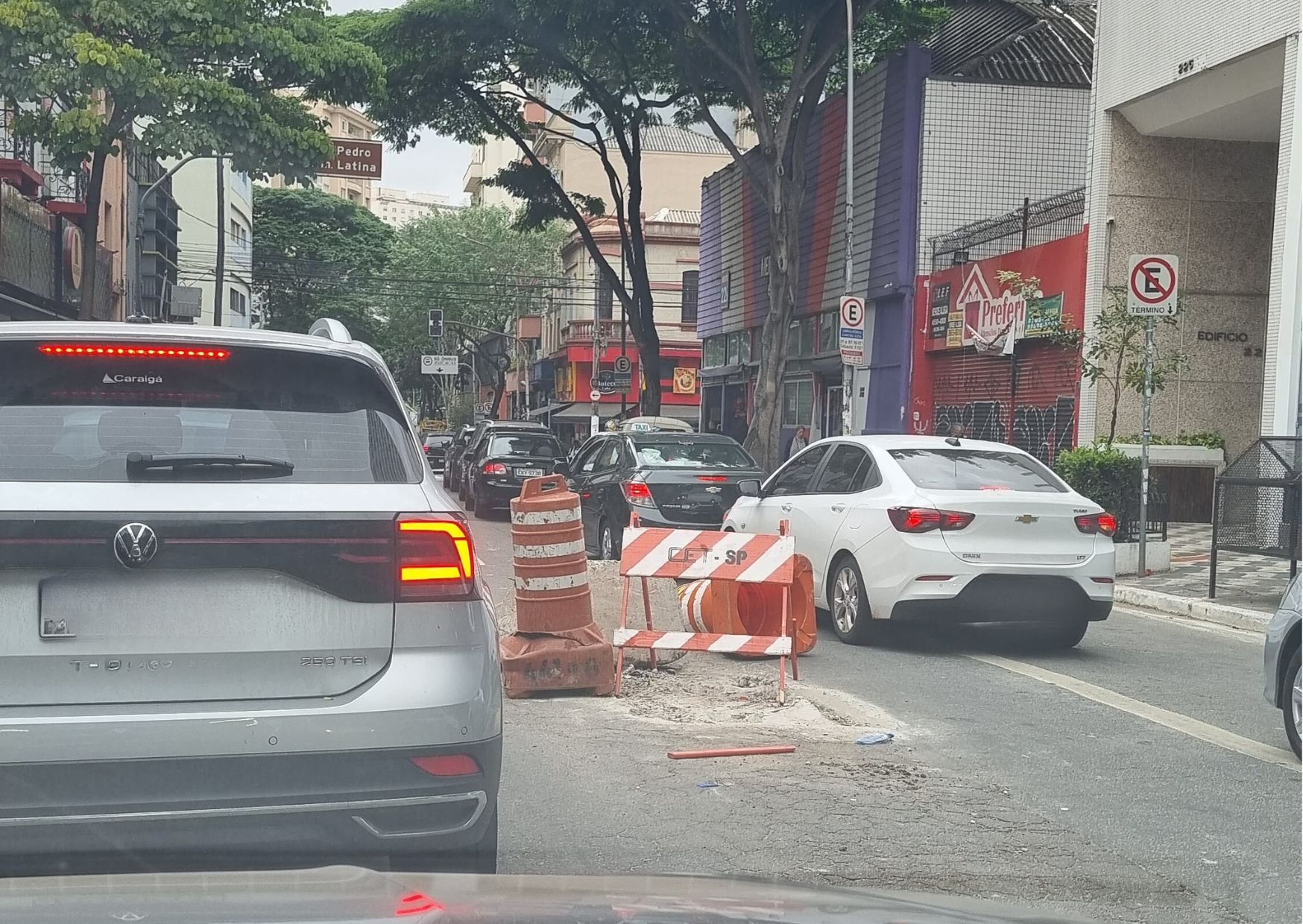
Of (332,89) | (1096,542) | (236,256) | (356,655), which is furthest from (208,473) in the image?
(236,256)

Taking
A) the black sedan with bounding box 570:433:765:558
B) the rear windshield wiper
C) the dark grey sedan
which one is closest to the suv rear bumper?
the rear windshield wiper

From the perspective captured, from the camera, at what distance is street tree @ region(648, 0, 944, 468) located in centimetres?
2311

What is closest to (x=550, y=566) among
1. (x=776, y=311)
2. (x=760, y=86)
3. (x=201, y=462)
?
(x=201, y=462)

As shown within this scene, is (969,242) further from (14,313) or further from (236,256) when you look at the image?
(236,256)

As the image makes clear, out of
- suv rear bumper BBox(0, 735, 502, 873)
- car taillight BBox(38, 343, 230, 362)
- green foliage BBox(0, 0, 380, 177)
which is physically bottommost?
suv rear bumper BBox(0, 735, 502, 873)

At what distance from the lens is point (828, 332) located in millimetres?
30156

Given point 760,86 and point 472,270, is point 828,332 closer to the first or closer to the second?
point 760,86

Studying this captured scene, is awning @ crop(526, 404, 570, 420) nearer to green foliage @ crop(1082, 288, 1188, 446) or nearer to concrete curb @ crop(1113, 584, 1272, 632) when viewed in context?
green foliage @ crop(1082, 288, 1188, 446)

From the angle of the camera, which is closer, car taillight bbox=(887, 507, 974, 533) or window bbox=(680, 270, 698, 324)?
car taillight bbox=(887, 507, 974, 533)

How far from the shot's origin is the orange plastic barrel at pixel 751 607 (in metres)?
9.09

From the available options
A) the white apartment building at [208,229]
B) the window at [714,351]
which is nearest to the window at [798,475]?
the window at [714,351]

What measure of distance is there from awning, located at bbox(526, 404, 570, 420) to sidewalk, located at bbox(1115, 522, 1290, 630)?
149 ft

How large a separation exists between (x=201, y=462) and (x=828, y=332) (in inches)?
1074

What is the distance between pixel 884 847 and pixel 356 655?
7.89 feet
